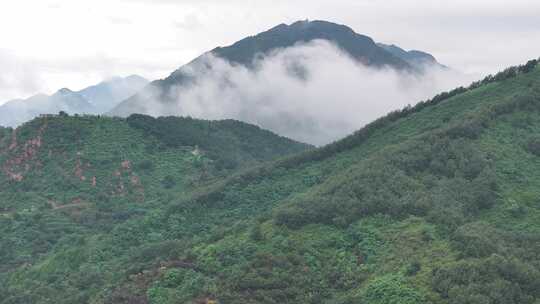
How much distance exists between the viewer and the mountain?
40344mm

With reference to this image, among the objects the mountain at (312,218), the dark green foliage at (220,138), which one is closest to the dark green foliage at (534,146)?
the mountain at (312,218)

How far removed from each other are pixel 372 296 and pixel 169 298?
40.3 ft

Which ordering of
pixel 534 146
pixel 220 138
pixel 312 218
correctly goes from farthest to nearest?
1. pixel 220 138
2. pixel 534 146
3. pixel 312 218

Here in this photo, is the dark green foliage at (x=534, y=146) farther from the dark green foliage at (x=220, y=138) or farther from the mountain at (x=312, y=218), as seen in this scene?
the dark green foliage at (x=220, y=138)

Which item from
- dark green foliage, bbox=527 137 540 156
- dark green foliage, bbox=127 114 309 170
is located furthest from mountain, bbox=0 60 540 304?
dark green foliage, bbox=127 114 309 170

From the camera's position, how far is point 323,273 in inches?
1703

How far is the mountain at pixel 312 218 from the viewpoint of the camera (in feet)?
132

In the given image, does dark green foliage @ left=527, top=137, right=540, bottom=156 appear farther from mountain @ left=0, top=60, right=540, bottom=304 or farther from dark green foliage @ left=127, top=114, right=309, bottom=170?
dark green foliage @ left=127, top=114, right=309, bottom=170

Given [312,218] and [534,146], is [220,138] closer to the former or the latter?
[534,146]

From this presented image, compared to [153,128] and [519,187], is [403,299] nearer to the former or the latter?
[519,187]

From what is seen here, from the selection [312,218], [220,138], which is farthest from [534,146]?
[220,138]

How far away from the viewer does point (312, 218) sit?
4956 centimetres

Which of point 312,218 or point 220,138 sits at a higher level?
point 220,138

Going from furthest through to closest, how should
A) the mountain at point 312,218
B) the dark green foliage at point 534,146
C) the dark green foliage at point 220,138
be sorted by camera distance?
the dark green foliage at point 220,138, the dark green foliage at point 534,146, the mountain at point 312,218
